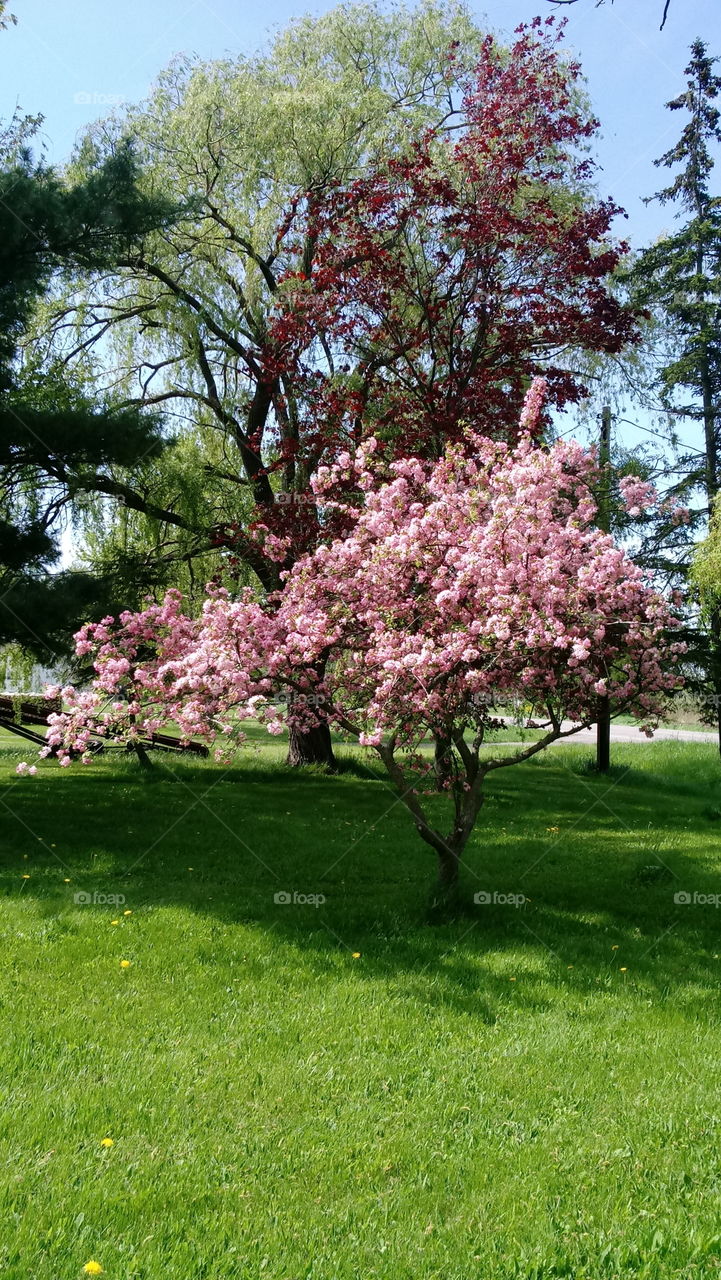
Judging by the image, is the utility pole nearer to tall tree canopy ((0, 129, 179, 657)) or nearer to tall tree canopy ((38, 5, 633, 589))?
tall tree canopy ((38, 5, 633, 589))

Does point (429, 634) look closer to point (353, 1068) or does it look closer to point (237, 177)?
point (353, 1068)

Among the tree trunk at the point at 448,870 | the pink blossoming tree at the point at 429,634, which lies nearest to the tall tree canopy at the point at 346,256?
the pink blossoming tree at the point at 429,634

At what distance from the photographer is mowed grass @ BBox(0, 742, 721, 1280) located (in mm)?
3037

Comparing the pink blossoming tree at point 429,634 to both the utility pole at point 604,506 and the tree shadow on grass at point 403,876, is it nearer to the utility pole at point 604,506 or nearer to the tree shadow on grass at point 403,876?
the tree shadow on grass at point 403,876

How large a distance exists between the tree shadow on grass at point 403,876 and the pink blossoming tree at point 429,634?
0.90 meters

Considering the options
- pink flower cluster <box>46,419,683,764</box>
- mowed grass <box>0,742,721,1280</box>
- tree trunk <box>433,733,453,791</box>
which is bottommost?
mowed grass <box>0,742,721,1280</box>

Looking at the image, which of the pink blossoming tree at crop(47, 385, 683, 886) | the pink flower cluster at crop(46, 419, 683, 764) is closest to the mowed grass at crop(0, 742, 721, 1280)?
the pink blossoming tree at crop(47, 385, 683, 886)

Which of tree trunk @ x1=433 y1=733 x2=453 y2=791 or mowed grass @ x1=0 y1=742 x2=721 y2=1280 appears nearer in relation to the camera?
mowed grass @ x1=0 y1=742 x2=721 y2=1280

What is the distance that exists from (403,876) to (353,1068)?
365cm

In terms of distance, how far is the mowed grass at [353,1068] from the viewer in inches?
120

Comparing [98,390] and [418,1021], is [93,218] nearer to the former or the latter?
[98,390]

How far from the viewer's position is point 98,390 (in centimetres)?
1273

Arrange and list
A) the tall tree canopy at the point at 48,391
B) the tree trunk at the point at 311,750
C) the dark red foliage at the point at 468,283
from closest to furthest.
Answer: the tall tree canopy at the point at 48,391 < the dark red foliage at the point at 468,283 < the tree trunk at the point at 311,750

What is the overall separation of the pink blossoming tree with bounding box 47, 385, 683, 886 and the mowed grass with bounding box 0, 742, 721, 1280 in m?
1.29
